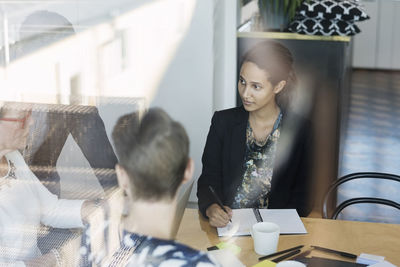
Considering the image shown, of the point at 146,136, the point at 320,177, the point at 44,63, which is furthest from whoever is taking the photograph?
the point at 320,177

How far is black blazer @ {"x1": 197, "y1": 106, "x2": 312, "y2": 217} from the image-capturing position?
6.09ft

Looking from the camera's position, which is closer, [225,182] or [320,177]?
[225,182]

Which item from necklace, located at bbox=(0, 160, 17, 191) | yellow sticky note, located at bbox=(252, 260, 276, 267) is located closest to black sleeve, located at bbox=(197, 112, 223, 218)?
yellow sticky note, located at bbox=(252, 260, 276, 267)

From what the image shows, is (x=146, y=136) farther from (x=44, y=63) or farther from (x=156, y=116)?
(x=44, y=63)

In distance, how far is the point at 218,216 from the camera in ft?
4.80

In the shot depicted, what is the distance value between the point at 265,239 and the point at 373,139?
3264 mm

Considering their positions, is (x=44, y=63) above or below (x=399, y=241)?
above

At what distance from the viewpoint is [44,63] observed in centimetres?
127

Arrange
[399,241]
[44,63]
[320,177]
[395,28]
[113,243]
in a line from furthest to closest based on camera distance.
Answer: [395,28]
[320,177]
[399,241]
[44,63]
[113,243]

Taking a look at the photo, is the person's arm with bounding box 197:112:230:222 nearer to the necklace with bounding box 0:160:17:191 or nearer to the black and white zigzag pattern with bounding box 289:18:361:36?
the necklace with bounding box 0:160:17:191

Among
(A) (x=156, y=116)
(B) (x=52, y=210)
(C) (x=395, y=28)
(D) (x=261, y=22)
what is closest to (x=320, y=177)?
(D) (x=261, y=22)

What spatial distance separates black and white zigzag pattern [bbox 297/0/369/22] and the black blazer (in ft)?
2.85

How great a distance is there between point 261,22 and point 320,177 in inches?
31.6

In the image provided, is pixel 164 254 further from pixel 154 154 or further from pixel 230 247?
pixel 230 247
